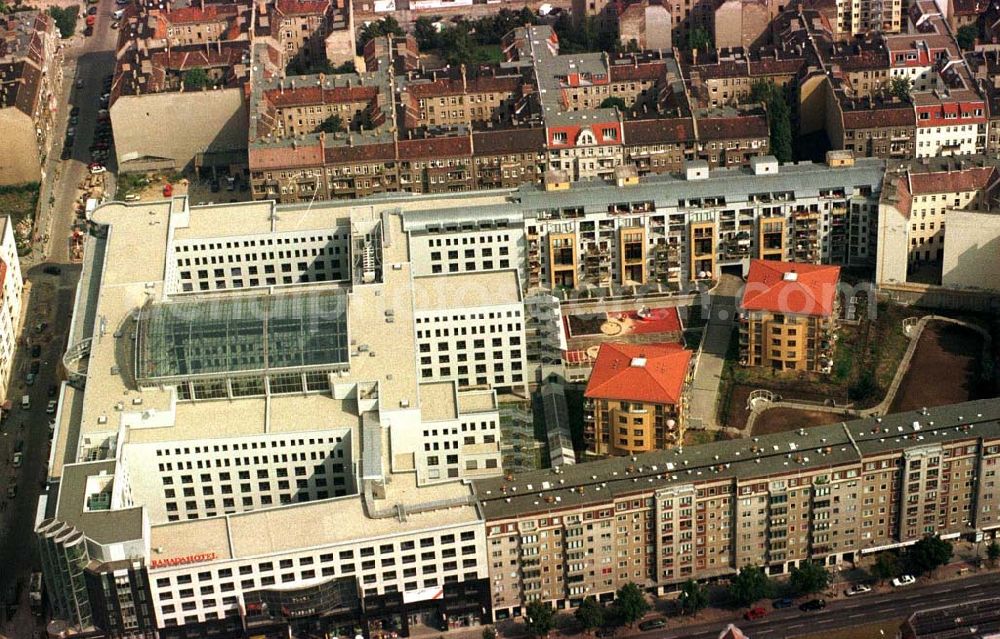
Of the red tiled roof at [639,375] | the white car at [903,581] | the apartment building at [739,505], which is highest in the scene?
the red tiled roof at [639,375]

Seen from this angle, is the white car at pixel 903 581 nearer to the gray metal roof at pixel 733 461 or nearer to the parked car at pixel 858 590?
the parked car at pixel 858 590

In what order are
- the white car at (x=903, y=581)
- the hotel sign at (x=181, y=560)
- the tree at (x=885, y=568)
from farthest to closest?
the white car at (x=903, y=581)
the tree at (x=885, y=568)
the hotel sign at (x=181, y=560)

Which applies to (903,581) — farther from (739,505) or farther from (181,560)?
(181,560)

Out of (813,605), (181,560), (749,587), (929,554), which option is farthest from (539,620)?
(929,554)

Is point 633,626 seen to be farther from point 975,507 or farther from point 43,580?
point 43,580

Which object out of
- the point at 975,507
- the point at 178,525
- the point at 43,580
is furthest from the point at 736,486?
the point at 43,580

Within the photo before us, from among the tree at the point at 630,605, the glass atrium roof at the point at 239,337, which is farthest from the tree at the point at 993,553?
the glass atrium roof at the point at 239,337
